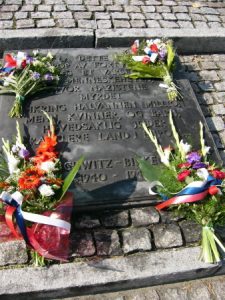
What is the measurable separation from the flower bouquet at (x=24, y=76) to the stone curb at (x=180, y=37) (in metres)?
0.97

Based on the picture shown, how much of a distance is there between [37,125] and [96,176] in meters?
0.84

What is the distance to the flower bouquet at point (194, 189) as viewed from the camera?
307 centimetres

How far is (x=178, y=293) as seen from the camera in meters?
3.00

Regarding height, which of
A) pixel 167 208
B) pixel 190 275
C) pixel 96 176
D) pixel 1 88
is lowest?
pixel 190 275

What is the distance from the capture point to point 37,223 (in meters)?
2.84

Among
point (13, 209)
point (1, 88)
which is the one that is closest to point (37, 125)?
point (1, 88)

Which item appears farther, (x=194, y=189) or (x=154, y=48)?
(x=154, y=48)

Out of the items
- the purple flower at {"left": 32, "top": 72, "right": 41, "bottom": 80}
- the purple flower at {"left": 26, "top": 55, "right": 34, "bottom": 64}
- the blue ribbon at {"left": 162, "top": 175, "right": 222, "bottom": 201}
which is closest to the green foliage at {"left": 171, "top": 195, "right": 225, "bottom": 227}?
the blue ribbon at {"left": 162, "top": 175, "right": 222, "bottom": 201}

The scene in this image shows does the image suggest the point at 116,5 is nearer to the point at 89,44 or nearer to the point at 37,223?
the point at 89,44

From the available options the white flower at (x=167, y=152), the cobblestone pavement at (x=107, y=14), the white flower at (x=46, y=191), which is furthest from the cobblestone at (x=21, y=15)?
the white flower at (x=46, y=191)

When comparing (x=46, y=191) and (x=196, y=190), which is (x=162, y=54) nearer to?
(x=196, y=190)

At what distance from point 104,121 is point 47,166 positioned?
0.97 meters

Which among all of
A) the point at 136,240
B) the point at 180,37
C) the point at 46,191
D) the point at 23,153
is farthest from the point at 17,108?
the point at 180,37

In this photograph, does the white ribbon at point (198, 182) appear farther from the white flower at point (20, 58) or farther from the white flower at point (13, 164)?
the white flower at point (20, 58)
